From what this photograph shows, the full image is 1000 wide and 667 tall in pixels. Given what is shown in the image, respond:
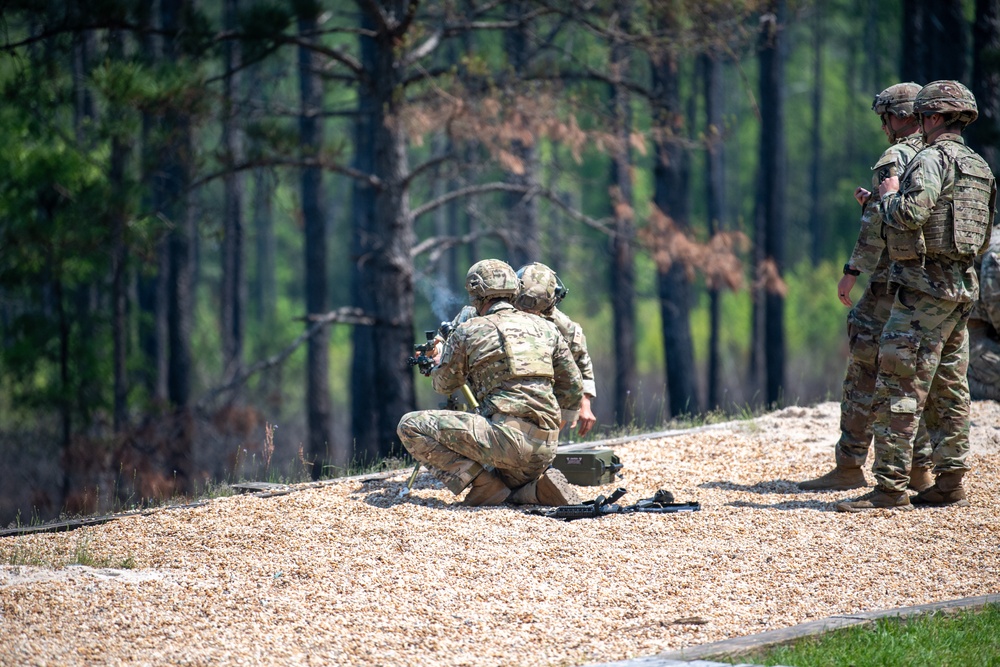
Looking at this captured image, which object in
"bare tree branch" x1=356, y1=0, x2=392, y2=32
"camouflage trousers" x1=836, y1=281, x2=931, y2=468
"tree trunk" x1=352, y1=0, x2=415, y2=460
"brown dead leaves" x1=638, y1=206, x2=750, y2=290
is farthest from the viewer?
"brown dead leaves" x1=638, y1=206, x2=750, y2=290

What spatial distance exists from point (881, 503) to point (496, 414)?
2527mm

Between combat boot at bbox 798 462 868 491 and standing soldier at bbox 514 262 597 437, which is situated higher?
standing soldier at bbox 514 262 597 437

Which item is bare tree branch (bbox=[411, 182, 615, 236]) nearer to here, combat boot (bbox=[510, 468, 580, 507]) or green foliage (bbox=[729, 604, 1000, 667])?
combat boot (bbox=[510, 468, 580, 507])

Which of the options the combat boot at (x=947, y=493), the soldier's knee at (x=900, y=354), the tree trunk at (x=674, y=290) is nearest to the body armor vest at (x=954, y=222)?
the soldier's knee at (x=900, y=354)

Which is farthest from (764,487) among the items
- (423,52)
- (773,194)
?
(773,194)

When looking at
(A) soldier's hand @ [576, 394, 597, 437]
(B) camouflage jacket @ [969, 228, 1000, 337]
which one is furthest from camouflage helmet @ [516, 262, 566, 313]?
(B) camouflage jacket @ [969, 228, 1000, 337]

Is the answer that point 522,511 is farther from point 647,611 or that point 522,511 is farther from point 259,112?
point 259,112

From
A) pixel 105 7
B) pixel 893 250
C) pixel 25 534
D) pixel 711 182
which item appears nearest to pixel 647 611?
pixel 893 250

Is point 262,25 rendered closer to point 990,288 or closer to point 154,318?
point 990,288

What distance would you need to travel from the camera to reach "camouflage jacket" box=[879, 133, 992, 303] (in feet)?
23.8

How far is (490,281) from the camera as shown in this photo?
802cm

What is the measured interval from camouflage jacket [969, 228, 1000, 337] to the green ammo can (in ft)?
13.9

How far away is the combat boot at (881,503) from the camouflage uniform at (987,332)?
397cm

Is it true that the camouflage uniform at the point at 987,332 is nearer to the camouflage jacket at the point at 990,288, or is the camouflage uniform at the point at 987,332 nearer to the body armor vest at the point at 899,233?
the camouflage jacket at the point at 990,288
